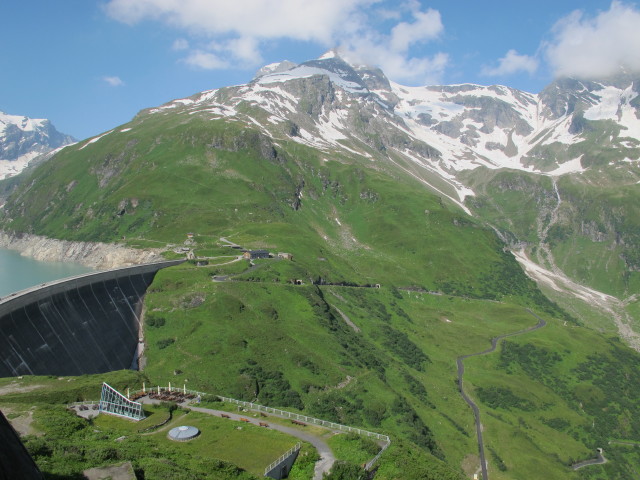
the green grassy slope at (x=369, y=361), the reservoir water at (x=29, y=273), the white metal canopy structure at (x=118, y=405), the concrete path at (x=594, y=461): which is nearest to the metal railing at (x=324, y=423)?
the green grassy slope at (x=369, y=361)

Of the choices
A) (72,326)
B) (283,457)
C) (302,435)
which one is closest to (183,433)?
(283,457)

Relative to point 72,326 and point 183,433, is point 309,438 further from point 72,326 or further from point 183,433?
point 72,326

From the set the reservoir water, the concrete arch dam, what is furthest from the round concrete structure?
the reservoir water

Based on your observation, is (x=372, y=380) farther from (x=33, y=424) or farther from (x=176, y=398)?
(x=33, y=424)

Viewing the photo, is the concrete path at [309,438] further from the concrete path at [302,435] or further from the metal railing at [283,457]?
the metal railing at [283,457]

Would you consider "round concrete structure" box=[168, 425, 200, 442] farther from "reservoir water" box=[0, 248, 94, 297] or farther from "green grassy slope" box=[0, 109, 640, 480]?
"reservoir water" box=[0, 248, 94, 297]

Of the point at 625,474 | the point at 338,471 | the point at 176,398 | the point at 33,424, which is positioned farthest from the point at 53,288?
the point at 625,474
